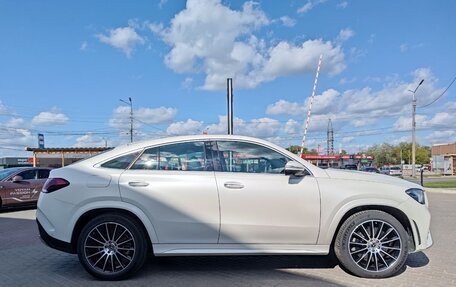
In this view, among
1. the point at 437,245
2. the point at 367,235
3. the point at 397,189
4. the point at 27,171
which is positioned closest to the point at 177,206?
the point at 367,235

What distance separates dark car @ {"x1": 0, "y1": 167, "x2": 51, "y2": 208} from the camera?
12578 millimetres

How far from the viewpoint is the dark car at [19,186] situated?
12578 mm

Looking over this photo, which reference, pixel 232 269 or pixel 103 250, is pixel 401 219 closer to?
pixel 232 269

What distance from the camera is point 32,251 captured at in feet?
21.1

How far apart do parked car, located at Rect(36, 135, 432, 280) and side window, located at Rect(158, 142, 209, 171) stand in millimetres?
28

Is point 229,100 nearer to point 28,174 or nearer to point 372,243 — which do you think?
point 28,174

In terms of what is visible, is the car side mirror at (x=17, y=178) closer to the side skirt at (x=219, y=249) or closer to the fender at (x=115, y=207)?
the fender at (x=115, y=207)

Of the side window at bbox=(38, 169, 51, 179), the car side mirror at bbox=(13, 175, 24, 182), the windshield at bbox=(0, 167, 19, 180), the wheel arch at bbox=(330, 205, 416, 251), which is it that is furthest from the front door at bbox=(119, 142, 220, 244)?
the side window at bbox=(38, 169, 51, 179)

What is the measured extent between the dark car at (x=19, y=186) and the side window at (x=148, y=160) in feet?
31.5

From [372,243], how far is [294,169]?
1.32 meters

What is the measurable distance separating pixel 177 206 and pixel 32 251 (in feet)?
10.5

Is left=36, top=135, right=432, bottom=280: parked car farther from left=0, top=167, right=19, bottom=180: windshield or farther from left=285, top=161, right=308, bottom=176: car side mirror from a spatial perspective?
left=0, top=167, right=19, bottom=180: windshield

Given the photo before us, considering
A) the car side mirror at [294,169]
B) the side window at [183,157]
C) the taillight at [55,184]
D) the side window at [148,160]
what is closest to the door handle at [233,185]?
the side window at [183,157]

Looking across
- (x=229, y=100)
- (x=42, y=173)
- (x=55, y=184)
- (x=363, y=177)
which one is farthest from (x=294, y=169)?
(x=42, y=173)
